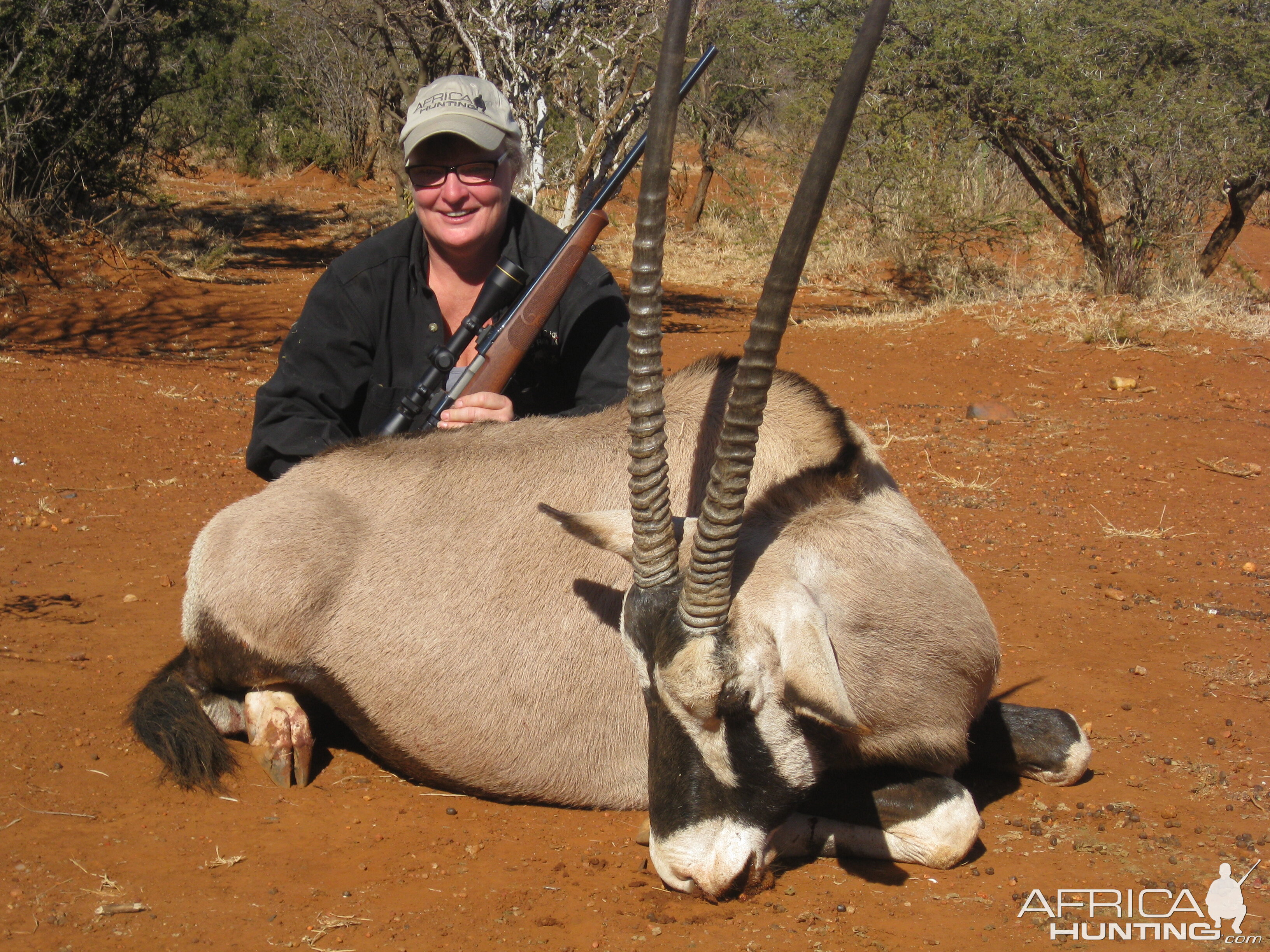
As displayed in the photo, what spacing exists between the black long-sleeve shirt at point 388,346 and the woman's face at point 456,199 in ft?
0.62

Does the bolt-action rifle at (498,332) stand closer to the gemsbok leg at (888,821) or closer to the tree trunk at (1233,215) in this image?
the gemsbok leg at (888,821)

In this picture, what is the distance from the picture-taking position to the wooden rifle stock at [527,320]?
13.6 feet

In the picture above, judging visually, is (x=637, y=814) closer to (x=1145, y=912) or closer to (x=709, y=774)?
(x=709, y=774)

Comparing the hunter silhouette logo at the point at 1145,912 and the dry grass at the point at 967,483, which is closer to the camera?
the hunter silhouette logo at the point at 1145,912

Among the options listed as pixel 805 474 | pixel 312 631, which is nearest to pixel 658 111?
pixel 805 474

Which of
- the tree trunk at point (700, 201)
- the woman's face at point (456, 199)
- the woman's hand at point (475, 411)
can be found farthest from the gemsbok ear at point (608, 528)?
the tree trunk at point (700, 201)

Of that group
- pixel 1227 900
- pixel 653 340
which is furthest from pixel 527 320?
pixel 1227 900

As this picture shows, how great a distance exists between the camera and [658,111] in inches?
96.0

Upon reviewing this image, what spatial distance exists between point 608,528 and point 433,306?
1804 mm

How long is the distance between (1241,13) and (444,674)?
1697cm

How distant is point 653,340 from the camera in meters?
2.66

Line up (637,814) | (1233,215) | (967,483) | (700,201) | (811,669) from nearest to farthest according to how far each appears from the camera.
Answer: (811,669)
(637,814)
(967,483)
(1233,215)
(700,201)

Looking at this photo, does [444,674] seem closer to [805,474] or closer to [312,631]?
[312,631]

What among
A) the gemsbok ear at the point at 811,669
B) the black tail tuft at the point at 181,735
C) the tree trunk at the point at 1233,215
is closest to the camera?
the gemsbok ear at the point at 811,669
